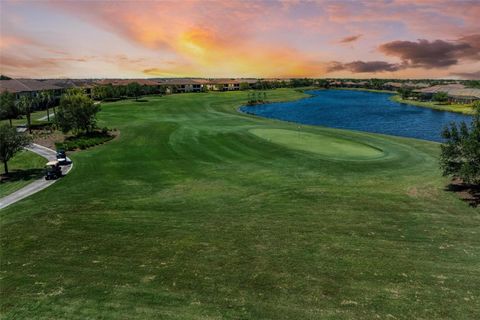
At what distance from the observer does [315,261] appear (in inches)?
778

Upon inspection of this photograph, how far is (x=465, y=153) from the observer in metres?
29.3

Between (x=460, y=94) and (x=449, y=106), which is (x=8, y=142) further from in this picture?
(x=460, y=94)

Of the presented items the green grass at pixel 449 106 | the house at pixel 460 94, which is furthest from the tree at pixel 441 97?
the green grass at pixel 449 106

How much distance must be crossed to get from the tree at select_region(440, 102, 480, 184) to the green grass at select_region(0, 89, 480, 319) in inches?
99.0

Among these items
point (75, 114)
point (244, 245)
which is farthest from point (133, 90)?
point (244, 245)

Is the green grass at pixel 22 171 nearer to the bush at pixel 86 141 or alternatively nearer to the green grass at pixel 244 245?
the green grass at pixel 244 245

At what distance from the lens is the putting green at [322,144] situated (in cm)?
4641

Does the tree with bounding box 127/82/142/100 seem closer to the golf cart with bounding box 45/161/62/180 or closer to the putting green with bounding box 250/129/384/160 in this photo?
the putting green with bounding box 250/129/384/160

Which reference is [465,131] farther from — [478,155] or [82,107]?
[82,107]

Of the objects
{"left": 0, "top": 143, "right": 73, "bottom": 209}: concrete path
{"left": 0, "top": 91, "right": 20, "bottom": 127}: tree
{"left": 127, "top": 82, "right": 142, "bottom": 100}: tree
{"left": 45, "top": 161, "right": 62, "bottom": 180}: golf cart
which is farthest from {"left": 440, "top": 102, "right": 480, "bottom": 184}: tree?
{"left": 127, "top": 82, "right": 142, "bottom": 100}: tree

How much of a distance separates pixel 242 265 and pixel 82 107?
180ft

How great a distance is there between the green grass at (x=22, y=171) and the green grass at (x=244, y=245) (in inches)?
170

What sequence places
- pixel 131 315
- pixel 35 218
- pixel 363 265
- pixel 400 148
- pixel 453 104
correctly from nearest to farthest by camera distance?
pixel 131 315
pixel 363 265
pixel 35 218
pixel 400 148
pixel 453 104

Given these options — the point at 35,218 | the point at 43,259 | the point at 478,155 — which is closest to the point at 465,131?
the point at 478,155
